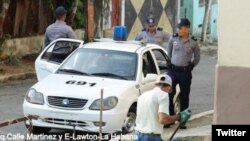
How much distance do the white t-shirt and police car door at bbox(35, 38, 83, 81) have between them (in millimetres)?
4853

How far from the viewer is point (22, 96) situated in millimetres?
14766

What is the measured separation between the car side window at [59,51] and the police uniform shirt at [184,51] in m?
2.43

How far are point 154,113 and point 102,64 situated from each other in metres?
3.83

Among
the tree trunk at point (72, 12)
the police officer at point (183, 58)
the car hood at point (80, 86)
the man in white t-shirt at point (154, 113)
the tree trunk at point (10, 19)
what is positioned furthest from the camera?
the tree trunk at point (72, 12)

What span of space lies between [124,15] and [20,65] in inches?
334

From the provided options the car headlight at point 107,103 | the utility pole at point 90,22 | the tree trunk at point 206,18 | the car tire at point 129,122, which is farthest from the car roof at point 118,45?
the tree trunk at point 206,18

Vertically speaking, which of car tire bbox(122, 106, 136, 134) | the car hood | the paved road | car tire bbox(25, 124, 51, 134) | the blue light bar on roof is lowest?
the paved road

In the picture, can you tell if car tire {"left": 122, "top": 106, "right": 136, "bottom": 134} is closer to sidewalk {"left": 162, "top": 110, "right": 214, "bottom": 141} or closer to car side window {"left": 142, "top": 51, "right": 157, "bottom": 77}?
sidewalk {"left": 162, "top": 110, "right": 214, "bottom": 141}

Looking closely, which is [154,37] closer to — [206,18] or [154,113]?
[154,113]

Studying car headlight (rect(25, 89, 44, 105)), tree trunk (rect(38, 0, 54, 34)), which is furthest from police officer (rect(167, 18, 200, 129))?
tree trunk (rect(38, 0, 54, 34))

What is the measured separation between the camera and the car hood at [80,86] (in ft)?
33.4

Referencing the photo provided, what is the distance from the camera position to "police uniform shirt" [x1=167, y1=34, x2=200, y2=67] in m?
11.1

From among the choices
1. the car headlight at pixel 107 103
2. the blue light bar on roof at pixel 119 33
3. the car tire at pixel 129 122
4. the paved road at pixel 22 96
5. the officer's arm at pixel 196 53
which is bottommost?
the paved road at pixel 22 96

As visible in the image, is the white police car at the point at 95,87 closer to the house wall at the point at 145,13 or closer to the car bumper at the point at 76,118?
the car bumper at the point at 76,118
